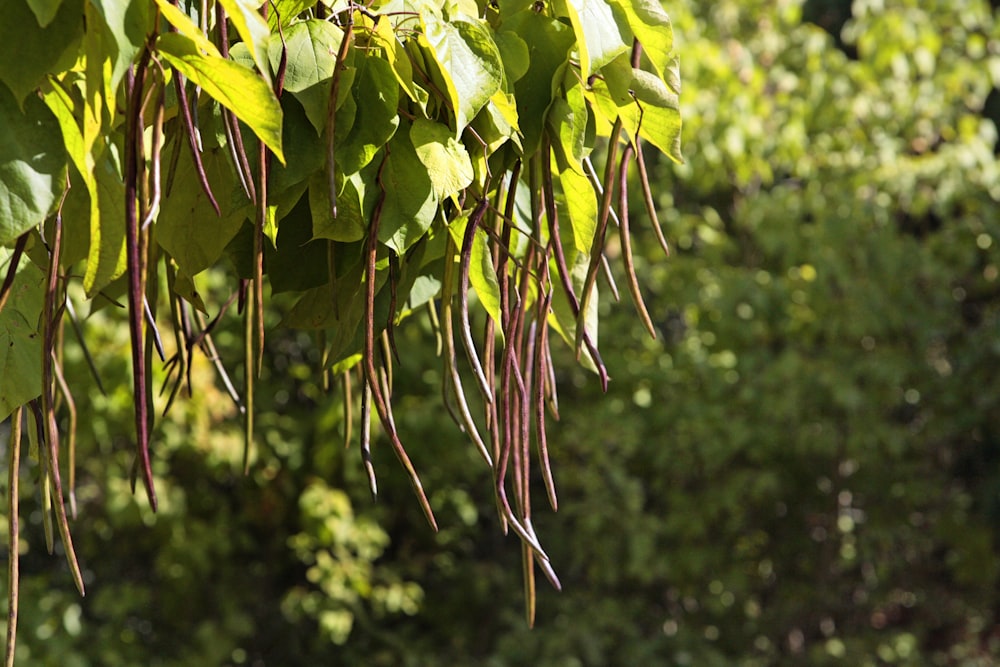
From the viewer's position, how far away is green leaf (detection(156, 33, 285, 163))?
568 mm

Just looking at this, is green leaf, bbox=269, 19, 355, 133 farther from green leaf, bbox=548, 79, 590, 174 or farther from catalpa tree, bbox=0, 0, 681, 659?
green leaf, bbox=548, 79, 590, 174

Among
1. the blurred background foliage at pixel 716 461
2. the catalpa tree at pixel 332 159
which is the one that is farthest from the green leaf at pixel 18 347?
the blurred background foliage at pixel 716 461

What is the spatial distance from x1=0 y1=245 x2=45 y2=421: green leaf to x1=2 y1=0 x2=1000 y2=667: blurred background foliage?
2353mm

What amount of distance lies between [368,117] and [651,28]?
190 millimetres

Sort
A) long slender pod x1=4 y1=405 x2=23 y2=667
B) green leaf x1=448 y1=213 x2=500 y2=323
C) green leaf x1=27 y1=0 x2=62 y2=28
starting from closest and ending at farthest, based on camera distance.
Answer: green leaf x1=27 y1=0 x2=62 y2=28 → long slender pod x1=4 y1=405 x2=23 y2=667 → green leaf x1=448 y1=213 x2=500 y2=323

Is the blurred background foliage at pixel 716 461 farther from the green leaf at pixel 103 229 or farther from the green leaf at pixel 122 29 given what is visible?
the green leaf at pixel 122 29

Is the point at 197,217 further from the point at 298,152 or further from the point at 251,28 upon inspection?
the point at 251,28

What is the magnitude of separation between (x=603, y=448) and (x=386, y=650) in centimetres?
90

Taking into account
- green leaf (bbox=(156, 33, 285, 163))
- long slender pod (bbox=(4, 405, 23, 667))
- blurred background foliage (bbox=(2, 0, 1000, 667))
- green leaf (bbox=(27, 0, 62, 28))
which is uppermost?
green leaf (bbox=(27, 0, 62, 28))

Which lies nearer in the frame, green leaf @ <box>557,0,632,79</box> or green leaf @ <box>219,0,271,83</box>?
green leaf @ <box>219,0,271,83</box>

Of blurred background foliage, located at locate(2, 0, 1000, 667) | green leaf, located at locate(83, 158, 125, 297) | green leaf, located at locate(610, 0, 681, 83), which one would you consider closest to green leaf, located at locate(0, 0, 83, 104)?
green leaf, located at locate(83, 158, 125, 297)

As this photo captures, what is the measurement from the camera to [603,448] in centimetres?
350

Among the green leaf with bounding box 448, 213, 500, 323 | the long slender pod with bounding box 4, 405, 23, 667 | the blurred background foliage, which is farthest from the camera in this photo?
the blurred background foliage

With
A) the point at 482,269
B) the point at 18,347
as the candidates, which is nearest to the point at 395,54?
the point at 482,269
